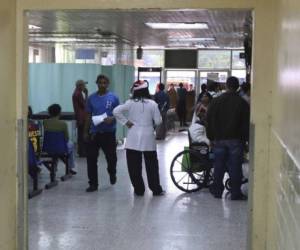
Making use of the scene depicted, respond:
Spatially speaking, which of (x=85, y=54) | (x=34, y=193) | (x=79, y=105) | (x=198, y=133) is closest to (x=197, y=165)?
(x=198, y=133)

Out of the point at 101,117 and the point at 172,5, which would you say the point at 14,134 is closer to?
the point at 172,5

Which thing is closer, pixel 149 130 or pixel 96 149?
pixel 149 130

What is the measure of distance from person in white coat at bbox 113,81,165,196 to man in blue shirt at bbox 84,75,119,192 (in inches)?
14.6

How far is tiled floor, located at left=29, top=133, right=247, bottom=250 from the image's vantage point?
Answer: 18.0 ft

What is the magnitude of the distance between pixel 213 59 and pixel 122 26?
417 inches

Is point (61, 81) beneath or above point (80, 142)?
above

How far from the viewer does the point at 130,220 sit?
21.0ft

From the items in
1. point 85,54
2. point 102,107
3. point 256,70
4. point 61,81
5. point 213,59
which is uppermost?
point 213,59

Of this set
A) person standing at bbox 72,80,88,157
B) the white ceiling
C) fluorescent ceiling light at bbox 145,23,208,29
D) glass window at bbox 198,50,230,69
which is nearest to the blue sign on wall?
the white ceiling

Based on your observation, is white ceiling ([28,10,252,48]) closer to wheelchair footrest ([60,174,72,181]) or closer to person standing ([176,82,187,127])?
wheelchair footrest ([60,174,72,181])

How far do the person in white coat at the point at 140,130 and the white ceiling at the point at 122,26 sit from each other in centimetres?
227

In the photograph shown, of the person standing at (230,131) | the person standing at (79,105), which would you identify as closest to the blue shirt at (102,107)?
the person standing at (230,131)

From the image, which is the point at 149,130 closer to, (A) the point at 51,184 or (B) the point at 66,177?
(A) the point at 51,184

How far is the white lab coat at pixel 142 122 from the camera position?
24.8 ft
